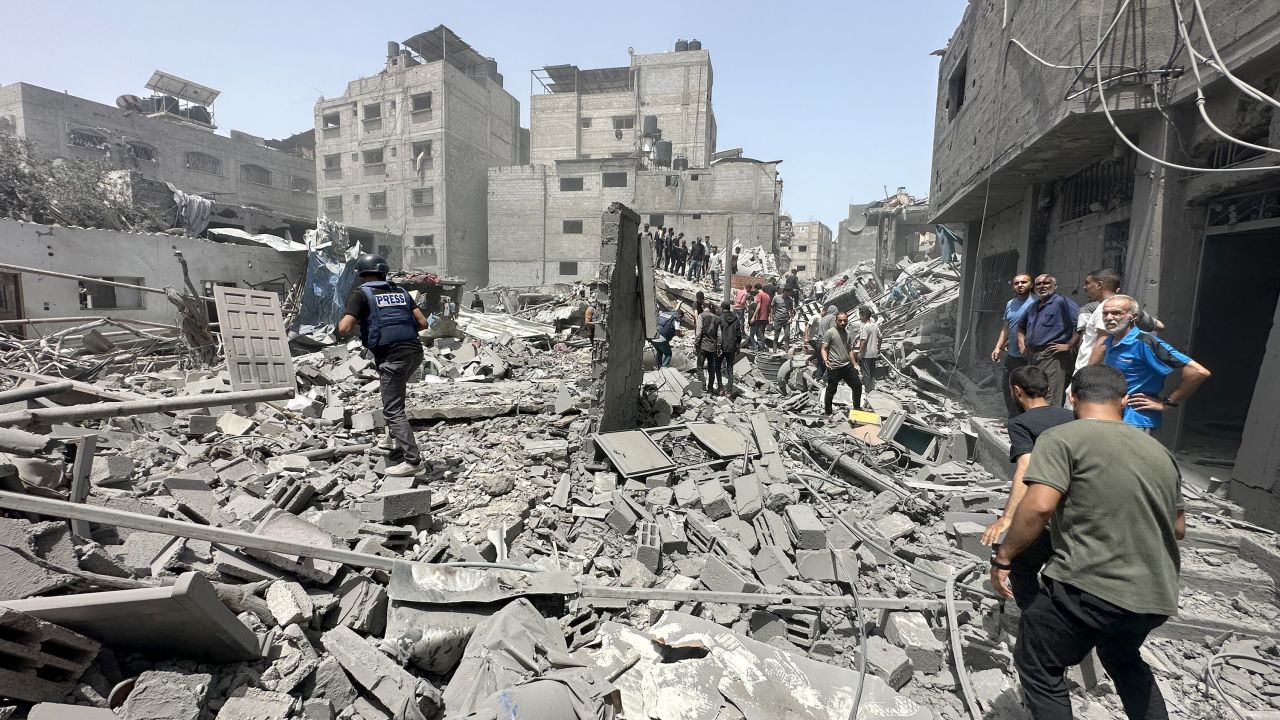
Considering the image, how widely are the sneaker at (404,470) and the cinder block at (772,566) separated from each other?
2.81m

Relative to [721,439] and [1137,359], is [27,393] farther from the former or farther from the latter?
[1137,359]

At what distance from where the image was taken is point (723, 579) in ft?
10.9

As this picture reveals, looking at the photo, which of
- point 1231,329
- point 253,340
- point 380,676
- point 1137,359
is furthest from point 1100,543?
point 253,340

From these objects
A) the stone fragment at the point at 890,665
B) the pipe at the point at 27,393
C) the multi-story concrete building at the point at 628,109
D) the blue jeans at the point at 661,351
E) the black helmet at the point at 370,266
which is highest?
the multi-story concrete building at the point at 628,109

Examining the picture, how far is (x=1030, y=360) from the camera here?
5.25m

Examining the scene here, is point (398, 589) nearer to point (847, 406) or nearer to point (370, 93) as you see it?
point (847, 406)

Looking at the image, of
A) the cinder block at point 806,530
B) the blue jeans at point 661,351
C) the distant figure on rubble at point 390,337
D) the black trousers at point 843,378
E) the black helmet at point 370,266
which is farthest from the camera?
the blue jeans at point 661,351

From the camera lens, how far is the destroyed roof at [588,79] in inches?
1366

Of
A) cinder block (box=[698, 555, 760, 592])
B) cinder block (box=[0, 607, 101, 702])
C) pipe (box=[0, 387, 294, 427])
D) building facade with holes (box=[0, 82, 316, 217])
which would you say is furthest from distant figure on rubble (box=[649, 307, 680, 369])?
building facade with holes (box=[0, 82, 316, 217])

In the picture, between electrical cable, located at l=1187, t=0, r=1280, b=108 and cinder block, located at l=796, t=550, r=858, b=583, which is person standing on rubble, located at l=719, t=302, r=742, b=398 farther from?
electrical cable, located at l=1187, t=0, r=1280, b=108

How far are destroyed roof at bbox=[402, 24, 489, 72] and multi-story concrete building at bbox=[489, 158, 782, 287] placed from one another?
8037 millimetres

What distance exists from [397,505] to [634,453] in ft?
7.73

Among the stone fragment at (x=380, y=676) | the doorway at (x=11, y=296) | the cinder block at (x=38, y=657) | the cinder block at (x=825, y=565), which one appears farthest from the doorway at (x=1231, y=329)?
the doorway at (x=11, y=296)

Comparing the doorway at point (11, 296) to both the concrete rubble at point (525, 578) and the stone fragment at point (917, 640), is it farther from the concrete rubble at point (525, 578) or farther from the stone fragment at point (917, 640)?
the stone fragment at point (917, 640)
